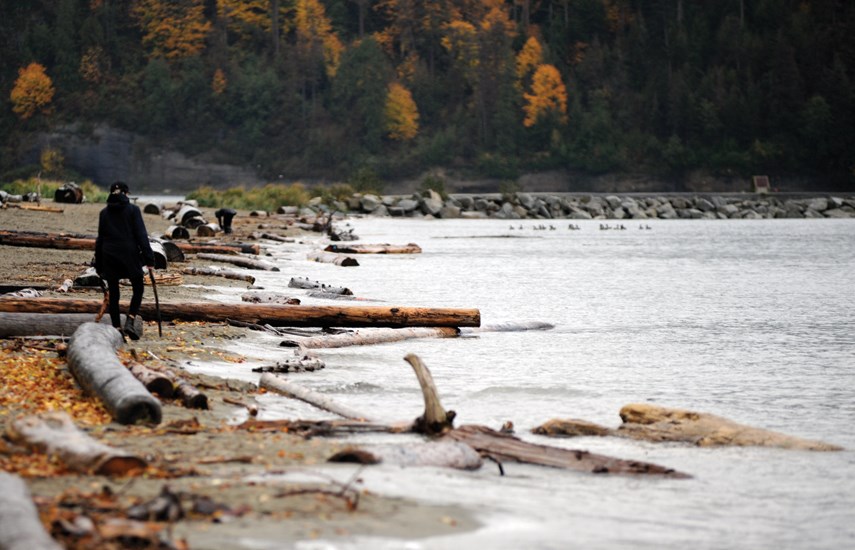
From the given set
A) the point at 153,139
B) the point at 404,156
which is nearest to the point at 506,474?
the point at 404,156

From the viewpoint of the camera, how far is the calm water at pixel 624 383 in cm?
714

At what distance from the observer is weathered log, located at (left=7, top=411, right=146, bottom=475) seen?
6891 millimetres

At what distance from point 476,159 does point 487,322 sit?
10801cm

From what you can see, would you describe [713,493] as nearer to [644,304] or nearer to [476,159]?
[644,304]

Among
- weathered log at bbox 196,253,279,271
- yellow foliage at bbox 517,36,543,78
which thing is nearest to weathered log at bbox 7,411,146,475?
weathered log at bbox 196,253,279,271

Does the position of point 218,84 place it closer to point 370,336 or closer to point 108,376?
point 370,336

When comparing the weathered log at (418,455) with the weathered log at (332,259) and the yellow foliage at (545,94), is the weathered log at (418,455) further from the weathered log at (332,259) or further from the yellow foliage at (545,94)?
the yellow foliage at (545,94)

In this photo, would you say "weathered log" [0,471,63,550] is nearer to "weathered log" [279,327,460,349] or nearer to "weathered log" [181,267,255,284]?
"weathered log" [279,327,460,349]

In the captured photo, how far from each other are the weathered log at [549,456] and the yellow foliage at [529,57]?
404ft

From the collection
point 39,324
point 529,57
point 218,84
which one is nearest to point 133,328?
point 39,324

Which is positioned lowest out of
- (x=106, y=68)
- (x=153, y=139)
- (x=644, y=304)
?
(x=644, y=304)

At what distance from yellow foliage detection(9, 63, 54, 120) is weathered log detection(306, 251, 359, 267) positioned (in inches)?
4698

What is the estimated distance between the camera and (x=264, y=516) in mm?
6371

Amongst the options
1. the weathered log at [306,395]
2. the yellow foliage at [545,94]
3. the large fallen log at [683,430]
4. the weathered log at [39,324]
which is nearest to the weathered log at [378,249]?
the weathered log at [39,324]
